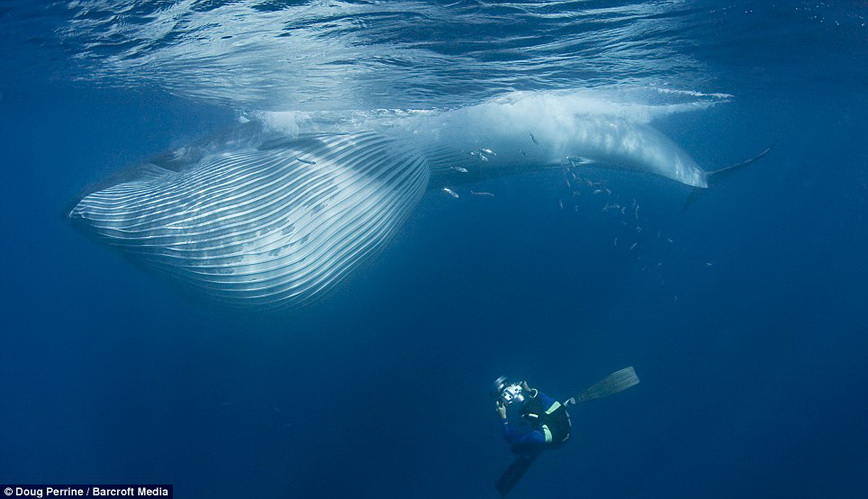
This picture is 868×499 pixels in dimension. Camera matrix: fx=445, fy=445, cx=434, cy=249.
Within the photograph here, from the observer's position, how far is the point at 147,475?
640 inches

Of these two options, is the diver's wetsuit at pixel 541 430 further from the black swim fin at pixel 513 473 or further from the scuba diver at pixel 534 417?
the black swim fin at pixel 513 473

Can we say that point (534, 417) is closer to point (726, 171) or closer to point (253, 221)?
point (253, 221)

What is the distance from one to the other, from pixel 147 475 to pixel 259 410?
4.24 m

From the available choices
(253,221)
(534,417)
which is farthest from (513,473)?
(253,221)

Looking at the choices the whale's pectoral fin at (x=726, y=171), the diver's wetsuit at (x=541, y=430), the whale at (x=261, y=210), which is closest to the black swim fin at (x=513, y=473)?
the diver's wetsuit at (x=541, y=430)

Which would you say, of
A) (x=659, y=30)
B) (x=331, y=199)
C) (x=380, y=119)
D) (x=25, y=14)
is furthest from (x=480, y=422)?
(x=25, y=14)

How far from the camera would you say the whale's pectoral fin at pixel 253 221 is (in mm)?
6211

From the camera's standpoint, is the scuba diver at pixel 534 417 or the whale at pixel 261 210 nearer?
the whale at pixel 261 210

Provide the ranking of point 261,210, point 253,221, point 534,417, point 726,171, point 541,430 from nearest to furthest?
point 253,221, point 261,210, point 541,430, point 534,417, point 726,171

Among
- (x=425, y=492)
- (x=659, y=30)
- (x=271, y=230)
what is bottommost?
(x=425, y=492)

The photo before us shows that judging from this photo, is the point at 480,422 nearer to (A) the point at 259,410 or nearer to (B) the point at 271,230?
(A) the point at 259,410

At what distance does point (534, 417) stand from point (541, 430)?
0.24 meters

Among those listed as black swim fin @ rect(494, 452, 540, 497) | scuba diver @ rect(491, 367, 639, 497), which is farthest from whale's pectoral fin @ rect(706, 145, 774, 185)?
black swim fin @ rect(494, 452, 540, 497)

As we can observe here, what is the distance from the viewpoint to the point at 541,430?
801cm
